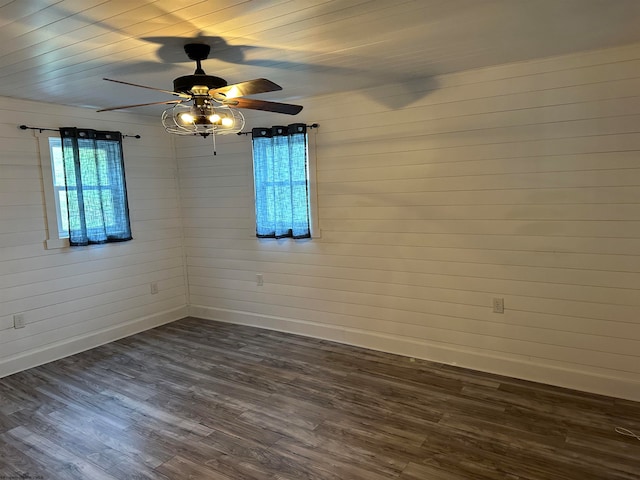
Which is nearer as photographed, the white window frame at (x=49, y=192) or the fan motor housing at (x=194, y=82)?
the fan motor housing at (x=194, y=82)

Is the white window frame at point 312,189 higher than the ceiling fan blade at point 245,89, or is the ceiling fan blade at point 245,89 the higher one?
the ceiling fan blade at point 245,89

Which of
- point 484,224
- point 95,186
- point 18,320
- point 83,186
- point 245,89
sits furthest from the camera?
point 95,186

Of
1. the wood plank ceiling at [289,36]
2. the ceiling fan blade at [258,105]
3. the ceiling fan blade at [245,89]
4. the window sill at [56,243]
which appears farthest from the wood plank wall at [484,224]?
the window sill at [56,243]

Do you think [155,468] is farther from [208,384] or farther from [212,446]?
[208,384]

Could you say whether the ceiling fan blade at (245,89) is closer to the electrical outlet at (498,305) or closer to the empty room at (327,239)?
the empty room at (327,239)

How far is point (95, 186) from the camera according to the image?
172 inches

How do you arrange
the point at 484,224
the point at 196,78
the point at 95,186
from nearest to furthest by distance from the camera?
the point at 196,78, the point at 484,224, the point at 95,186

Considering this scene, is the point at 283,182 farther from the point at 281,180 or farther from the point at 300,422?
the point at 300,422

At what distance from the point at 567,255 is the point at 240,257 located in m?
3.21

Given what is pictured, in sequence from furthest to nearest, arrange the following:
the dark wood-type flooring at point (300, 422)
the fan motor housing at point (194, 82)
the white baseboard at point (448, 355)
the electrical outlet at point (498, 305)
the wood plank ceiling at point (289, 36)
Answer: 1. the electrical outlet at point (498, 305)
2. the white baseboard at point (448, 355)
3. the fan motor housing at point (194, 82)
4. the dark wood-type flooring at point (300, 422)
5. the wood plank ceiling at point (289, 36)

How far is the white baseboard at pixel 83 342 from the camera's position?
3.91 meters

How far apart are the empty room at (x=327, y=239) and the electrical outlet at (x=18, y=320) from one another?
0.10 feet

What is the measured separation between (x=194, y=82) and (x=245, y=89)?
0.35 metres

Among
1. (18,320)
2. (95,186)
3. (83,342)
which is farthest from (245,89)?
(83,342)
